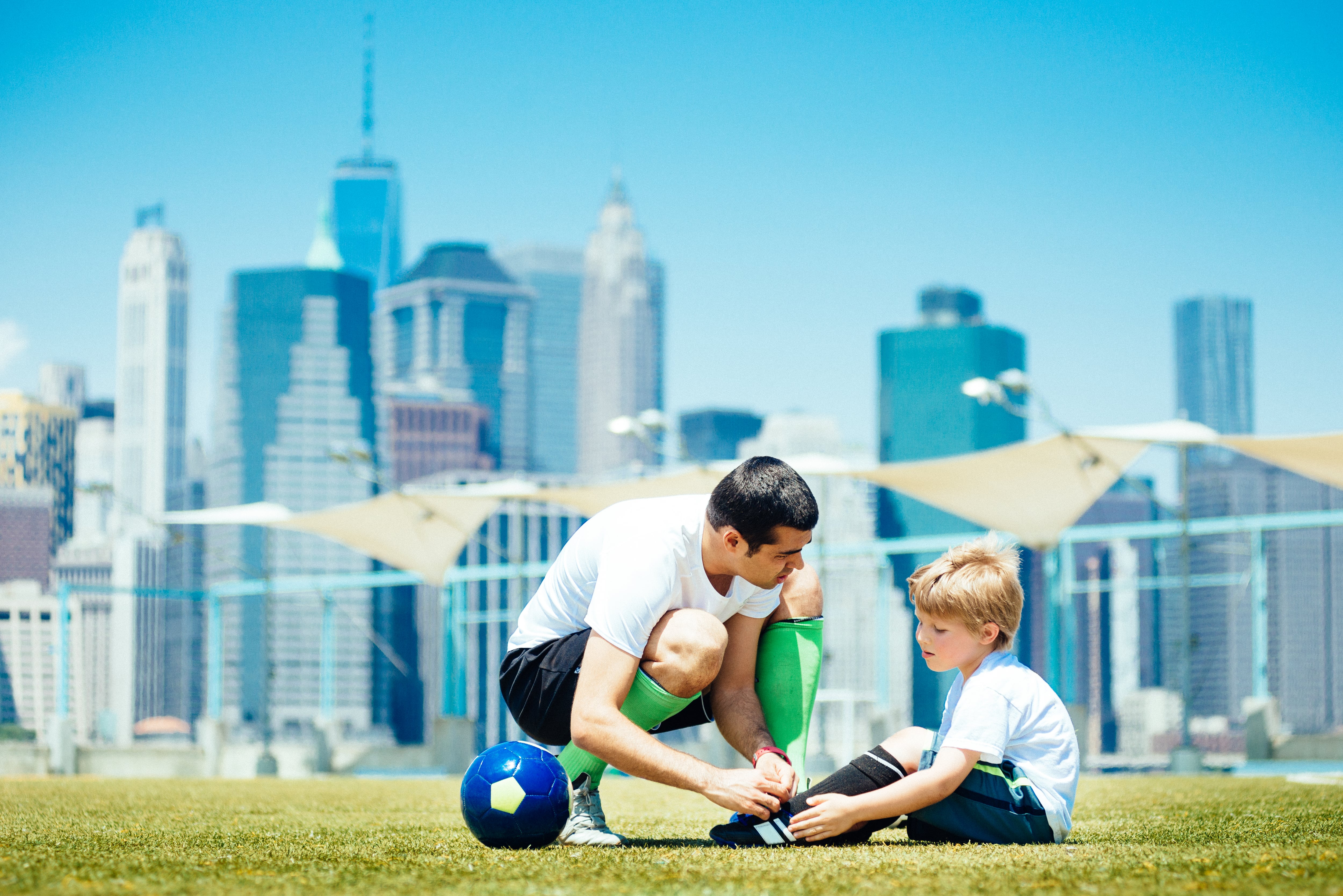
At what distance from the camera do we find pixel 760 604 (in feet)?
11.2

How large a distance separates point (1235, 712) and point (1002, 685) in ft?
354

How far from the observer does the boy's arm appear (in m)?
3.08

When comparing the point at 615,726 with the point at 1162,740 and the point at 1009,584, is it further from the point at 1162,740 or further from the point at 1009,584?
the point at 1162,740

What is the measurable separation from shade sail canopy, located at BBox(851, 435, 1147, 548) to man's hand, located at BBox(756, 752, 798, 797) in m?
9.98

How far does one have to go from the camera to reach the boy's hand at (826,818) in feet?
10.2

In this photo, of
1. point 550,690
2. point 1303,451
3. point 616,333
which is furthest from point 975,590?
point 616,333

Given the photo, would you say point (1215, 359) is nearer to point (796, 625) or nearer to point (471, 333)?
point (471, 333)

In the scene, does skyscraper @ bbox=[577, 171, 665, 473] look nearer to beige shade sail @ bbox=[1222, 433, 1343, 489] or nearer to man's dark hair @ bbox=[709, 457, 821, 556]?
beige shade sail @ bbox=[1222, 433, 1343, 489]

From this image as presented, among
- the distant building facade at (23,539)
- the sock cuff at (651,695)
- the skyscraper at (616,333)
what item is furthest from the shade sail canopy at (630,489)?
the skyscraper at (616,333)

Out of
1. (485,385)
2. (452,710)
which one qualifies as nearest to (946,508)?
(452,710)

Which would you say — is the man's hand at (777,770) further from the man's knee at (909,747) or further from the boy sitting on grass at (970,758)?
the man's knee at (909,747)

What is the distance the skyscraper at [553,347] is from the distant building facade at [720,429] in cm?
1617

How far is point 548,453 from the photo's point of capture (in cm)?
17012

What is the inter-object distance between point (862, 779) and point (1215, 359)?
644 ft
